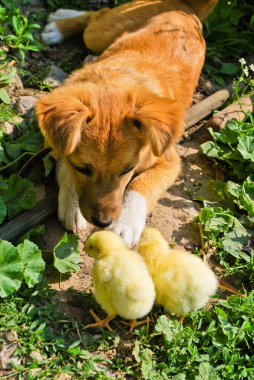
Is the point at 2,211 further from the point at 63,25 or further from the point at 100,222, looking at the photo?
the point at 63,25

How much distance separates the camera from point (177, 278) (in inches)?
148

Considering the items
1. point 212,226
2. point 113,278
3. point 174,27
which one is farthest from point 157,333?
point 174,27

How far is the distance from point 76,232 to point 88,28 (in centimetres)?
289

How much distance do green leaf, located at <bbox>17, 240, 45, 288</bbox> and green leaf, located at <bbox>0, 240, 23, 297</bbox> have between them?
82mm

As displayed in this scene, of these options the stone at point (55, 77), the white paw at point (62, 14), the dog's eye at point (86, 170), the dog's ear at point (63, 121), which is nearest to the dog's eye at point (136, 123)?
the dog's ear at point (63, 121)

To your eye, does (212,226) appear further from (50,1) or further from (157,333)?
(50,1)

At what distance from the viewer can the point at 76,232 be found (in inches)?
182

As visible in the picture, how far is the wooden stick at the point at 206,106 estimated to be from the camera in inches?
230

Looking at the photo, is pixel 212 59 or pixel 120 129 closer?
pixel 120 129

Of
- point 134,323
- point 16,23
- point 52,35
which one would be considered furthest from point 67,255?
point 52,35

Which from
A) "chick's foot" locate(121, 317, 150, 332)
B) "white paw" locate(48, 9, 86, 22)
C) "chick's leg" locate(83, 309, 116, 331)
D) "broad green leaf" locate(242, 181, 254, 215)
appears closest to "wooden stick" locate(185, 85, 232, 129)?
"broad green leaf" locate(242, 181, 254, 215)

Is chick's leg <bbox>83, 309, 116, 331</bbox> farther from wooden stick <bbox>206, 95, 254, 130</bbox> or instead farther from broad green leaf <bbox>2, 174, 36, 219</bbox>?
wooden stick <bbox>206, 95, 254, 130</bbox>

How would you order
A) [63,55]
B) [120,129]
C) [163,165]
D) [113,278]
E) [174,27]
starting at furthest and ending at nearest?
[63,55] → [174,27] → [163,165] → [120,129] → [113,278]

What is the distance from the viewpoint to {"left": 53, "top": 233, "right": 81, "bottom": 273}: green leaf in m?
4.11
